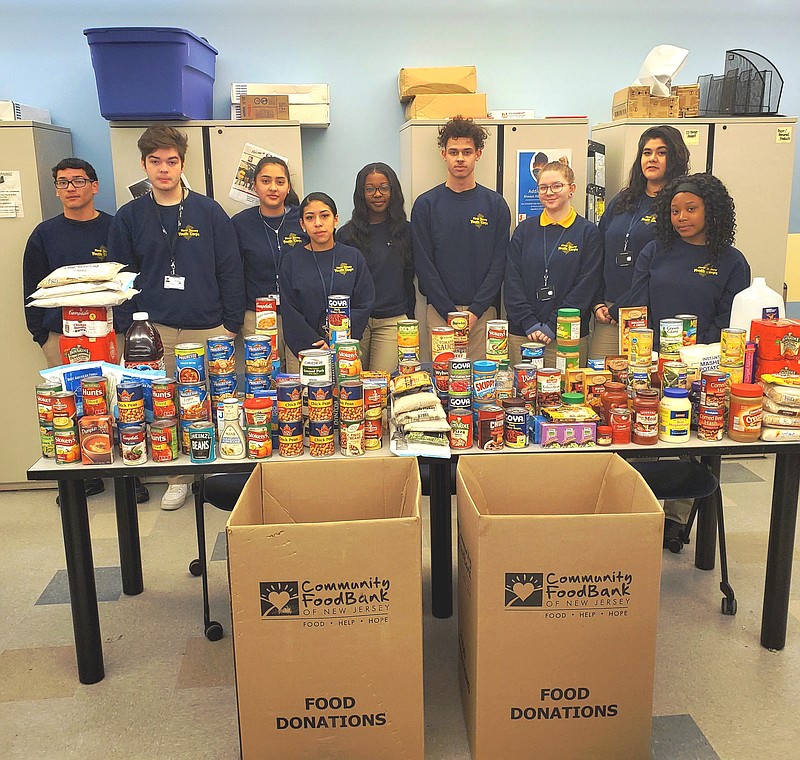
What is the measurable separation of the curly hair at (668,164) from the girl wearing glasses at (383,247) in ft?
3.85

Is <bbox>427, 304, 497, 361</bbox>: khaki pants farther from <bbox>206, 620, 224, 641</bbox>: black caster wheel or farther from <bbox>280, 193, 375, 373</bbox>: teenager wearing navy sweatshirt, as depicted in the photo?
<bbox>206, 620, 224, 641</bbox>: black caster wheel

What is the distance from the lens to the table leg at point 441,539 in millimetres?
2604

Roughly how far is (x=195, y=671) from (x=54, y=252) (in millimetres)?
2399

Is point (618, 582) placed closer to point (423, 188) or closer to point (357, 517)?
point (357, 517)

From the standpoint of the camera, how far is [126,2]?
453 cm

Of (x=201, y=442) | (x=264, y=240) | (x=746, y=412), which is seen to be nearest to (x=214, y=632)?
(x=201, y=442)

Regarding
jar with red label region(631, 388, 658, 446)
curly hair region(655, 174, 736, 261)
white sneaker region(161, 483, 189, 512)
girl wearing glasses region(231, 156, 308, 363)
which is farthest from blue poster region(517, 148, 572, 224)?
white sneaker region(161, 483, 189, 512)

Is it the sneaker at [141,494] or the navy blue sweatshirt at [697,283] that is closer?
the navy blue sweatshirt at [697,283]

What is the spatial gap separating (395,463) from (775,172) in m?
3.31

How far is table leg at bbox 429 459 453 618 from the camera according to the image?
2604mm

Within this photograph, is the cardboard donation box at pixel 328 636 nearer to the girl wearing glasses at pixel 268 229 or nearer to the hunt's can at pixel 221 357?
the hunt's can at pixel 221 357

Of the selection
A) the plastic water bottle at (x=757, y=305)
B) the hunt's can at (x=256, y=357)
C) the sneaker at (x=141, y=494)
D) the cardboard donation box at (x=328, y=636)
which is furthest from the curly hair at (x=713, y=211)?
the sneaker at (x=141, y=494)

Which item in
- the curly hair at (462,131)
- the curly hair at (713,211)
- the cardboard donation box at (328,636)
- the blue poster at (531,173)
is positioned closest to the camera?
the cardboard donation box at (328,636)

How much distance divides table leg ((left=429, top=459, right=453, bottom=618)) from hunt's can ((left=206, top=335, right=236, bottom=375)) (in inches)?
28.8
